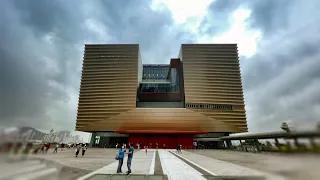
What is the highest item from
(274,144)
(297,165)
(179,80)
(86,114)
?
(179,80)

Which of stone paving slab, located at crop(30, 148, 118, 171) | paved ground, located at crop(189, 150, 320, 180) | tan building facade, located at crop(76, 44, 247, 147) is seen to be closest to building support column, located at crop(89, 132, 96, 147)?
tan building facade, located at crop(76, 44, 247, 147)

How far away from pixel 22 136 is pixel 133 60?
9053 centimetres

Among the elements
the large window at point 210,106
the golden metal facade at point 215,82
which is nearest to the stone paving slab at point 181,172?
the golden metal facade at point 215,82

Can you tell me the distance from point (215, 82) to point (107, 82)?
191 feet

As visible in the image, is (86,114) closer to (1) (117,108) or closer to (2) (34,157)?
(1) (117,108)

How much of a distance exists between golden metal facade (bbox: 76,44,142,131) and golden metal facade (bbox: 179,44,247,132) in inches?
1141

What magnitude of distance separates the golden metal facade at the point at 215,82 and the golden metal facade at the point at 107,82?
28971 mm

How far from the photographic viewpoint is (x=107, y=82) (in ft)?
295

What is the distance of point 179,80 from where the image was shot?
9919cm

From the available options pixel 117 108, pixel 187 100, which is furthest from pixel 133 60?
pixel 187 100

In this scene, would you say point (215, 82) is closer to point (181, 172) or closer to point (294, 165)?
point (181, 172)

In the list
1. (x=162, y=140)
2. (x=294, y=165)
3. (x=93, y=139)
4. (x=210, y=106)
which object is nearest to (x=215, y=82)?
(x=210, y=106)

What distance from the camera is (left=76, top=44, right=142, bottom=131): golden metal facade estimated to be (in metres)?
84.2

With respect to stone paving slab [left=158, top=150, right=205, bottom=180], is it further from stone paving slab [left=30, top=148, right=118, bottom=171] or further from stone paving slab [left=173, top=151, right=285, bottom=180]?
stone paving slab [left=30, top=148, right=118, bottom=171]
